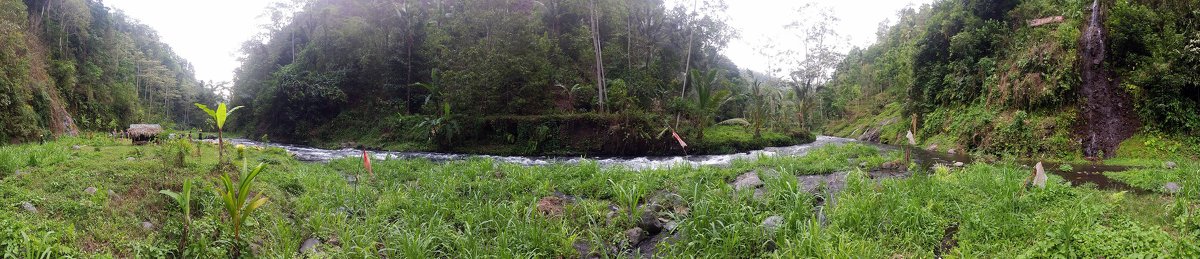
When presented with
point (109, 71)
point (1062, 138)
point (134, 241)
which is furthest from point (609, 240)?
point (109, 71)

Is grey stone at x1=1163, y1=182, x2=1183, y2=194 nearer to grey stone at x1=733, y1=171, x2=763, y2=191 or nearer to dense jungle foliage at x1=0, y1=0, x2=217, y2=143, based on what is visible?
grey stone at x1=733, y1=171, x2=763, y2=191

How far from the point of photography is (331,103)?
29.7 metres

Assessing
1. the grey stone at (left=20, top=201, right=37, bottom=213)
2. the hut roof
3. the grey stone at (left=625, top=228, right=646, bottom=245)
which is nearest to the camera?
the grey stone at (left=20, top=201, right=37, bottom=213)

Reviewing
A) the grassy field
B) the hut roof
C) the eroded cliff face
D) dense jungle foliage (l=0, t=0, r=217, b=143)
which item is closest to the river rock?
the grassy field

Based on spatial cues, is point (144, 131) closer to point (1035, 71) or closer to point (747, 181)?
point (747, 181)

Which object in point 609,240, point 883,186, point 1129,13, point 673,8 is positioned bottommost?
point 609,240

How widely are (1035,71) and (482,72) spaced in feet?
59.6

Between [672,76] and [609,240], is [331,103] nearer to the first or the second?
[672,76]

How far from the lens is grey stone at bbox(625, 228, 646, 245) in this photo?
5.45 meters

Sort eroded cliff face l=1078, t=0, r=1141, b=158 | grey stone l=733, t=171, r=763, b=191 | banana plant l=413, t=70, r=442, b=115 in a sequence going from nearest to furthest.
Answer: grey stone l=733, t=171, r=763, b=191 → eroded cliff face l=1078, t=0, r=1141, b=158 → banana plant l=413, t=70, r=442, b=115

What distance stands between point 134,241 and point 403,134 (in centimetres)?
2103

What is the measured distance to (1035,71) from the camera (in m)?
14.1

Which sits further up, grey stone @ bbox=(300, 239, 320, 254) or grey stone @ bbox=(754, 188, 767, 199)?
grey stone @ bbox=(754, 188, 767, 199)

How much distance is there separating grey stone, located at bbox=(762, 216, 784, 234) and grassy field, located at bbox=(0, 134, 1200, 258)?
37mm
